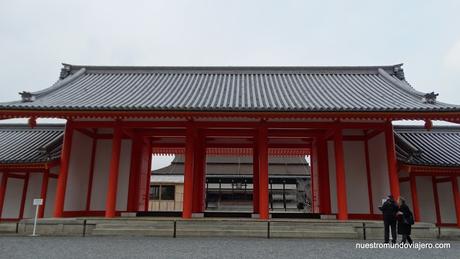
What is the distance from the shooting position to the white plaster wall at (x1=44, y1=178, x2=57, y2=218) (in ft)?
42.6

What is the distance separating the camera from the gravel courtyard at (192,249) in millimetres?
6730

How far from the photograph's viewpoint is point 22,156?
12.7 m

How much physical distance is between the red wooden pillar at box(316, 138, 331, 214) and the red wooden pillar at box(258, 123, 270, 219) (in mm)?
3255

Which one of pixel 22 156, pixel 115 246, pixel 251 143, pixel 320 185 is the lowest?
pixel 115 246

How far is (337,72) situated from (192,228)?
A: 37.0 feet

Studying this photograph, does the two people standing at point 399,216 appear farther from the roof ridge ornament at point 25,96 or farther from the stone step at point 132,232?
the roof ridge ornament at point 25,96

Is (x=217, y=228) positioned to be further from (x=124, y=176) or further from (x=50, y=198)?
(x=50, y=198)

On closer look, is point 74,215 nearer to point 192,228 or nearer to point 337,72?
point 192,228

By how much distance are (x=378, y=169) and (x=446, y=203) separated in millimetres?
3156

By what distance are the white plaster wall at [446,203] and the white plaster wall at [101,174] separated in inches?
515

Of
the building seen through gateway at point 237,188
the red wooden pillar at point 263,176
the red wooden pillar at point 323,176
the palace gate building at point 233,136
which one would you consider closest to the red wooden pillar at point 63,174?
the palace gate building at point 233,136

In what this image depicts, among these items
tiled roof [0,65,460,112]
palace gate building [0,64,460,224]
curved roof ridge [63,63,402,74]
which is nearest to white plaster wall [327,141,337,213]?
palace gate building [0,64,460,224]

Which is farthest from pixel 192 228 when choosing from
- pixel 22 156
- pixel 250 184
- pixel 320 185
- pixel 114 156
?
pixel 250 184

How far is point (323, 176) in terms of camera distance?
1315 cm
